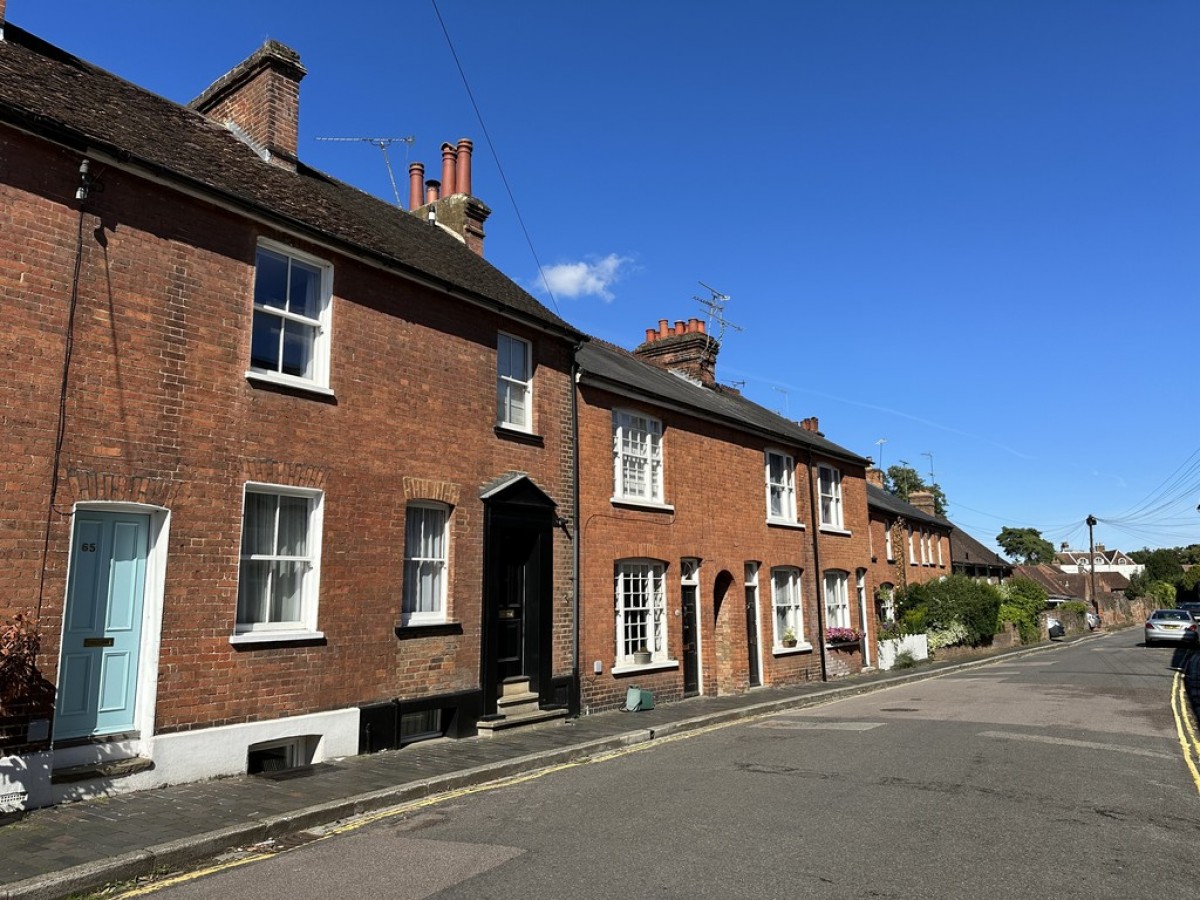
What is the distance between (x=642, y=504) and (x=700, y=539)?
92.5 inches

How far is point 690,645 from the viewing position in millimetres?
17094

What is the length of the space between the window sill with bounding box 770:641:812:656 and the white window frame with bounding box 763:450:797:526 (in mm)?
3125

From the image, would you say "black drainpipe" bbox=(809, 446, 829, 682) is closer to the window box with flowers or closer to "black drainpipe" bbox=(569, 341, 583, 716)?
the window box with flowers

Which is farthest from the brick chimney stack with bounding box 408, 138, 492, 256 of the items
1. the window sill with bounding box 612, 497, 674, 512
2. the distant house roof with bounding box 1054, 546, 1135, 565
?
the distant house roof with bounding box 1054, 546, 1135, 565

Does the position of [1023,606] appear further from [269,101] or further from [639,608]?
[269,101]

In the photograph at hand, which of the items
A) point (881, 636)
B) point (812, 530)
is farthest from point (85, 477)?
point (881, 636)

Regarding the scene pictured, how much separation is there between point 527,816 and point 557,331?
864 centimetres

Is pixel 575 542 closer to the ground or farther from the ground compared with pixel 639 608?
farther from the ground

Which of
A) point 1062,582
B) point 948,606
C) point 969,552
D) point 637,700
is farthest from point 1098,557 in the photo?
point 637,700

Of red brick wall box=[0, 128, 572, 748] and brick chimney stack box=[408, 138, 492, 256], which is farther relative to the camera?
brick chimney stack box=[408, 138, 492, 256]

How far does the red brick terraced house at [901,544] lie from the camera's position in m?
29.0

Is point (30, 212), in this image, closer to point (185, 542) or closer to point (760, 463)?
point (185, 542)

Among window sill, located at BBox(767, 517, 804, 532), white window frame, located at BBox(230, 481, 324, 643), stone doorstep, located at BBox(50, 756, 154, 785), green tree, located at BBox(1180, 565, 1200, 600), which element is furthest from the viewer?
green tree, located at BBox(1180, 565, 1200, 600)

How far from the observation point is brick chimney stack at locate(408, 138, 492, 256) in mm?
16438
